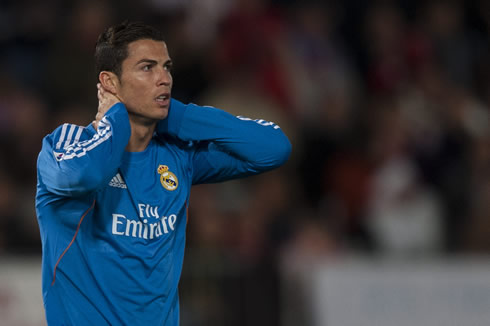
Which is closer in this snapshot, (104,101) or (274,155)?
(104,101)

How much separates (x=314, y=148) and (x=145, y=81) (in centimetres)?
539

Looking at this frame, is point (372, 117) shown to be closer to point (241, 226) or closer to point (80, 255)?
point (241, 226)

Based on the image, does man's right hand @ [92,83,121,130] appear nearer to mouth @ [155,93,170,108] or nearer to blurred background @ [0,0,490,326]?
mouth @ [155,93,170,108]

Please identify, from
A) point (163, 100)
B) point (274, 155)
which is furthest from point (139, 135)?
point (274, 155)

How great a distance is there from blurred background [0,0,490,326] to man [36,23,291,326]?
12.2ft

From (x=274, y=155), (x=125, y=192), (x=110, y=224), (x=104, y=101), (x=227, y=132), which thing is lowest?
(x=110, y=224)

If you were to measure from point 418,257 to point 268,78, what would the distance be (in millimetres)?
2829

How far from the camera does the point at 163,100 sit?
13.4 feet

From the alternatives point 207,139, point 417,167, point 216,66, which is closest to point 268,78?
point 216,66

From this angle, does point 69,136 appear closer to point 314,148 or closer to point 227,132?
point 227,132

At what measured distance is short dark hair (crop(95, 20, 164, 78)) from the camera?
13.3 ft

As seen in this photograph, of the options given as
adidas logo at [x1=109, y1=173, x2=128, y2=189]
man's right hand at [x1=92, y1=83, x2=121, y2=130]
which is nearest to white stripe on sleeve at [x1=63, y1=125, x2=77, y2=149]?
man's right hand at [x1=92, y1=83, x2=121, y2=130]

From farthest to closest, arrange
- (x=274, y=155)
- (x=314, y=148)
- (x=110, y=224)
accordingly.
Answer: (x=314, y=148), (x=274, y=155), (x=110, y=224)

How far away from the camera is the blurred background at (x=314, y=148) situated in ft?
25.5
